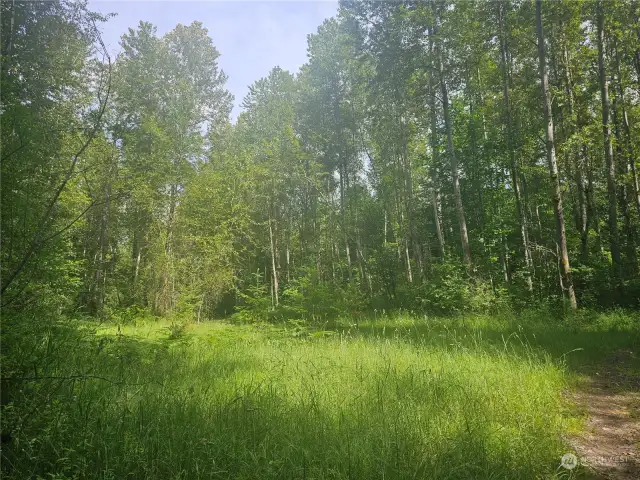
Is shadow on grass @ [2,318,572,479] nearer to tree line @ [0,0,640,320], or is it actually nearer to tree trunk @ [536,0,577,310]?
tree line @ [0,0,640,320]

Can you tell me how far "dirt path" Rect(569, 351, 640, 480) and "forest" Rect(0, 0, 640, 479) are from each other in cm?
5

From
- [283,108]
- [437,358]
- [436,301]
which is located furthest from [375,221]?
[437,358]

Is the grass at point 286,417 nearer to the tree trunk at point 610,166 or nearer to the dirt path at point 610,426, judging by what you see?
the dirt path at point 610,426

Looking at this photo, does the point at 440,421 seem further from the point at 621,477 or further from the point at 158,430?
the point at 158,430

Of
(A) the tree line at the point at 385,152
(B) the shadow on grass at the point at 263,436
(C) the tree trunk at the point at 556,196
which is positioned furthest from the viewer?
(A) the tree line at the point at 385,152

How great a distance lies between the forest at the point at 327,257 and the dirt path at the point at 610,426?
0.05 meters

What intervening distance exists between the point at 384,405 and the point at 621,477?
6.29ft

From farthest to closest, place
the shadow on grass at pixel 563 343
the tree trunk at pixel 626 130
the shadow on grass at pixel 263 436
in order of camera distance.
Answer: the tree trunk at pixel 626 130 → the shadow on grass at pixel 563 343 → the shadow on grass at pixel 263 436

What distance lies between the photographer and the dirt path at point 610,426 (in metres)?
2.86

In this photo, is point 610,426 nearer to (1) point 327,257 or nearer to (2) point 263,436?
(2) point 263,436

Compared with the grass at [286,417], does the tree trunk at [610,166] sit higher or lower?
higher

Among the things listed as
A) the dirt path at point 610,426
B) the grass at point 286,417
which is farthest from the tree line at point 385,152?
the dirt path at point 610,426

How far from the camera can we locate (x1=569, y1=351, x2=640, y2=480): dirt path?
286cm

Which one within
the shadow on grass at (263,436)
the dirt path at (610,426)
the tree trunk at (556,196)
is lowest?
the dirt path at (610,426)
